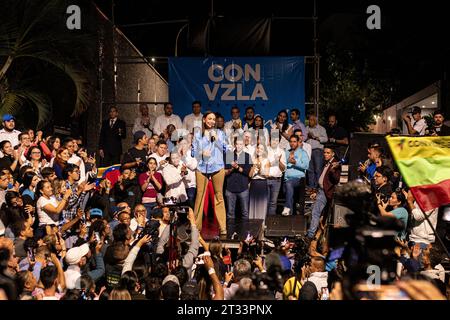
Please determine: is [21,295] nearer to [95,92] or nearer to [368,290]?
[368,290]

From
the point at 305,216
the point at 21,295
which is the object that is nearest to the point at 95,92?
the point at 305,216

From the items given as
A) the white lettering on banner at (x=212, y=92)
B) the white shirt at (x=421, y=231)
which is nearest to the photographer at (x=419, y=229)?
the white shirt at (x=421, y=231)

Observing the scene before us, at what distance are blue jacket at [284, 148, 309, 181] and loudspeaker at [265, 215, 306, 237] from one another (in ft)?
3.50

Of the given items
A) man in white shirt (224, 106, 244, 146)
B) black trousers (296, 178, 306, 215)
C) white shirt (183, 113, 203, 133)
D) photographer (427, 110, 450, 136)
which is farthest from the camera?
white shirt (183, 113, 203, 133)

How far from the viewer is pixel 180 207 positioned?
984cm

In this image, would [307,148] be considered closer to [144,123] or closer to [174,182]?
[174,182]

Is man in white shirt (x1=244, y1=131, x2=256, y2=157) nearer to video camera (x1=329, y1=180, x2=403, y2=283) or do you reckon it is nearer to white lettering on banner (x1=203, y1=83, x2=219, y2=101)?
white lettering on banner (x1=203, y1=83, x2=219, y2=101)

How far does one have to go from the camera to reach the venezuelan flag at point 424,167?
6879mm

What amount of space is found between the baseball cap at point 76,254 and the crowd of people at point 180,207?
0.02 metres

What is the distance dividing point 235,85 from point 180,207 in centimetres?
586

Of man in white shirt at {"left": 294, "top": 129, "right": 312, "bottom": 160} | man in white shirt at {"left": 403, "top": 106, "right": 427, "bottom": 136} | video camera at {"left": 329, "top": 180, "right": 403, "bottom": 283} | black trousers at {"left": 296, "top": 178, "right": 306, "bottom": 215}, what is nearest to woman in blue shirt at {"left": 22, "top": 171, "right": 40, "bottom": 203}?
black trousers at {"left": 296, "top": 178, "right": 306, "bottom": 215}

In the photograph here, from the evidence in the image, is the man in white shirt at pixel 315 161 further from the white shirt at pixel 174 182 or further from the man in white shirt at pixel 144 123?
the man in white shirt at pixel 144 123

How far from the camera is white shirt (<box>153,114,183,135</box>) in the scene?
14367mm

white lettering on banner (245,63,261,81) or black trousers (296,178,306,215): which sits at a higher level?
white lettering on banner (245,63,261,81)
